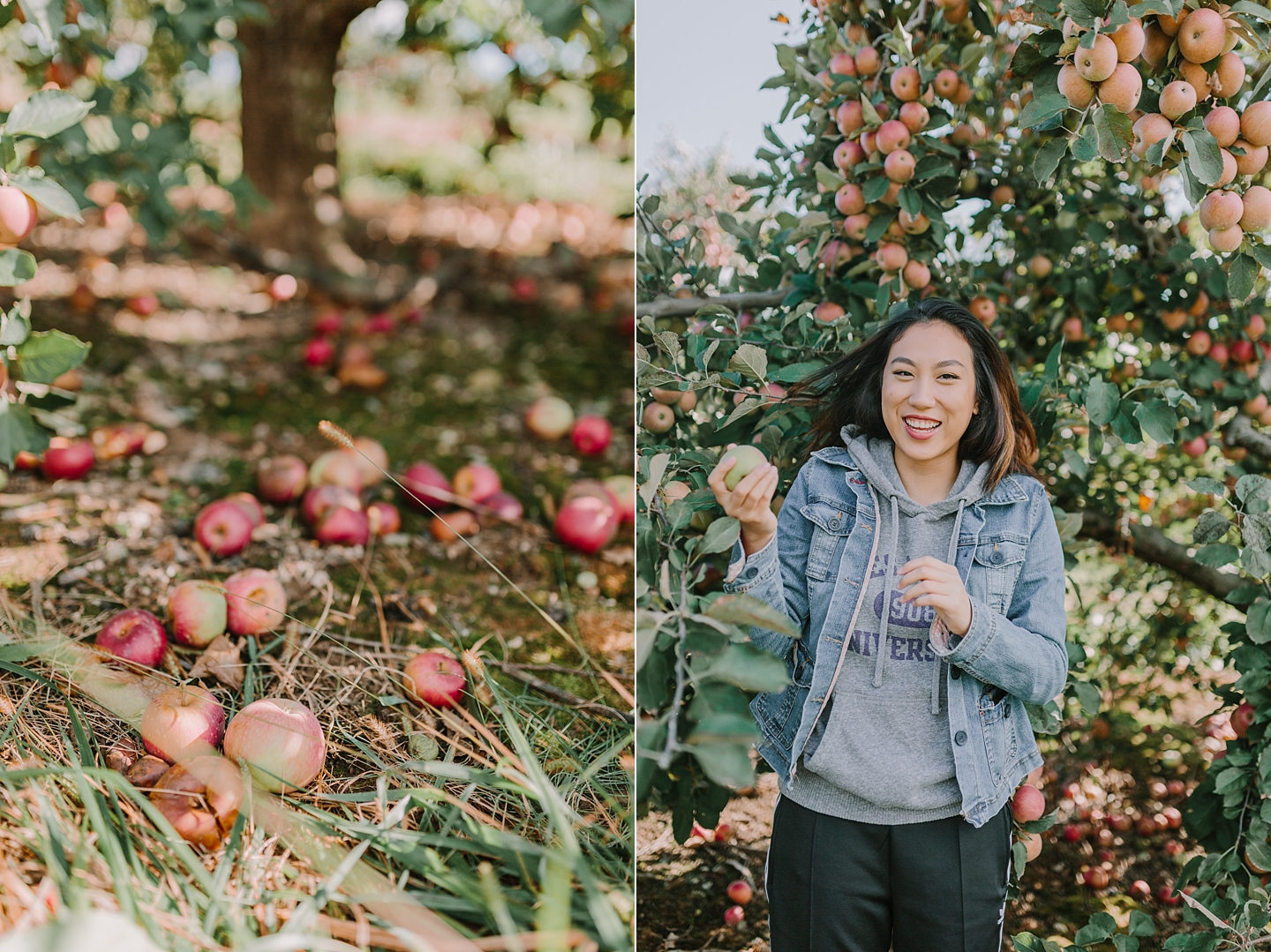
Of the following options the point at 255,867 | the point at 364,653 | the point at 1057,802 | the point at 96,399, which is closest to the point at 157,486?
the point at 96,399

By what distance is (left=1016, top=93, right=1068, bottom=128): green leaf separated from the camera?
123 cm

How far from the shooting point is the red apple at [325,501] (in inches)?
87.5

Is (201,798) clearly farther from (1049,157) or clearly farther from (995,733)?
(1049,157)

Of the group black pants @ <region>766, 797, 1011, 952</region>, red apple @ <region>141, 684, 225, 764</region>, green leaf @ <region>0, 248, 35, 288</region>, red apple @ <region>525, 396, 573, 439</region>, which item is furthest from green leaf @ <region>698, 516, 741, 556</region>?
red apple @ <region>525, 396, 573, 439</region>

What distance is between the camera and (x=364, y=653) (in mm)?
1818

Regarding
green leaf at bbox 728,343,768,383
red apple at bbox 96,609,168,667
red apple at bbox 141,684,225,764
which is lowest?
red apple at bbox 141,684,225,764

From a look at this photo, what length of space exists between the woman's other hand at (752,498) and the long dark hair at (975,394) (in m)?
0.32

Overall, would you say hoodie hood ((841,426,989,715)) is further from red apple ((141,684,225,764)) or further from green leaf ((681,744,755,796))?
red apple ((141,684,225,764))

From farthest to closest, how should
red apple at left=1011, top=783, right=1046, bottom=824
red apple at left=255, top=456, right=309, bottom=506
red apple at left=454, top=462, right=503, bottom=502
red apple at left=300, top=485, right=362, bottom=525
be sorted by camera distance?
red apple at left=454, top=462, right=503, bottom=502 < red apple at left=255, top=456, right=309, bottom=506 < red apple at left=300, top=485, right=362, bottom=525 < red apple at left=1011, top=783, right=1046, bottom=824

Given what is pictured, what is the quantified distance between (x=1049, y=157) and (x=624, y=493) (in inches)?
59.8

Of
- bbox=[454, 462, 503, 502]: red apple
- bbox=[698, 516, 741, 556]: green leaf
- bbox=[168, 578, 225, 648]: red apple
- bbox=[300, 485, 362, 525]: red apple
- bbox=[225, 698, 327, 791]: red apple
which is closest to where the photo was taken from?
bbox=[698, 516, 741, 556]: green leaf

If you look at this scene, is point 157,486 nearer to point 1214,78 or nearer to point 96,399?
point 96,399

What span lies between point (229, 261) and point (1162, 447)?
3.90m

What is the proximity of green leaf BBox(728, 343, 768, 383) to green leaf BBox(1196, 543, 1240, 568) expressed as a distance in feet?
2.87
